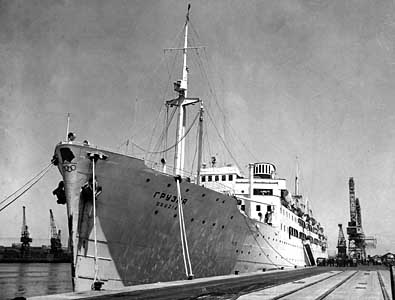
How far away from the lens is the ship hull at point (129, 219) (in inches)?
616

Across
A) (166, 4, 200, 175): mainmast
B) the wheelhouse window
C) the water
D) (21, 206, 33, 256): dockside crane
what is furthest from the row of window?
(21, 206, 33, 256): dockside crane

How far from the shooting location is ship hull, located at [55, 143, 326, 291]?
15.7 metres

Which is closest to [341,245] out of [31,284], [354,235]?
[354,235]

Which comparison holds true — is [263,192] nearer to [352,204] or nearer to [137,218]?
[137,218]

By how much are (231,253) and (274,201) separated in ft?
35.1

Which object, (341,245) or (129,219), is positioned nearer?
(129,219)

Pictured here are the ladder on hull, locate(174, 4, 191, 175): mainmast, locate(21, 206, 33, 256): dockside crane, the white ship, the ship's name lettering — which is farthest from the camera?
locate(21, 206, 33, 256): dockside crane

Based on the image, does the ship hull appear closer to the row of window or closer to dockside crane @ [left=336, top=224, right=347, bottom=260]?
the row of window

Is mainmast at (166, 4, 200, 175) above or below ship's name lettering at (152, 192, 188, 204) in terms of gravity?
above

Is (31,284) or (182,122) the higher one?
(182,122)

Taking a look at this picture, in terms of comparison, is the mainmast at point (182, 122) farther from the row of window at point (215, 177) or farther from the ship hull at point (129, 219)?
the row of window at point (215, 177)

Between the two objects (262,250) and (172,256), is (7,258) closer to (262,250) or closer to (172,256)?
(262,250)

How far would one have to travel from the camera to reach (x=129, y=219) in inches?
640

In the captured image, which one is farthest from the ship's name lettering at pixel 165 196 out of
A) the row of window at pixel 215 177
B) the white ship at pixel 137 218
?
the row of window at pixel 215 177
